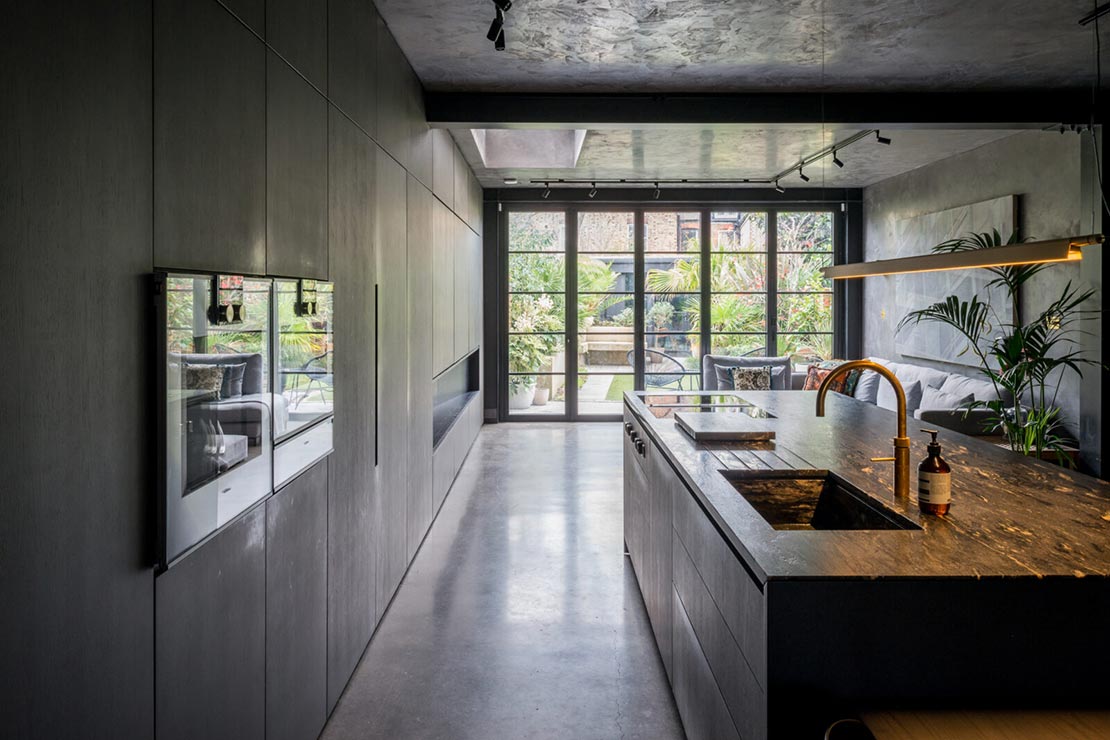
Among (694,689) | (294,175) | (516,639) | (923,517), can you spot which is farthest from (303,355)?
(923,517)

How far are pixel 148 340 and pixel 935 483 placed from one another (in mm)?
1828

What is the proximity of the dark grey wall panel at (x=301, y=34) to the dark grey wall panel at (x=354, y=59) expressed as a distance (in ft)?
0.28

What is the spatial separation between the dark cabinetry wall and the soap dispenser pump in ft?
5.62

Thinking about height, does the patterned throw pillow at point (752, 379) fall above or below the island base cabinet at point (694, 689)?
above

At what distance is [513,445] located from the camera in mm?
7867

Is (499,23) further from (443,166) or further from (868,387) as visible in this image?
(868,387)

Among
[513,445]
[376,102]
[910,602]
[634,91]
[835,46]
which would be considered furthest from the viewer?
[513,445]

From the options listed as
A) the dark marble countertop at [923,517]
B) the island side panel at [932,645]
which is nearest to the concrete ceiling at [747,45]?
the dark marble countertop at [923,517]

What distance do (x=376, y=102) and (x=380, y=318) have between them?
97 centimetres

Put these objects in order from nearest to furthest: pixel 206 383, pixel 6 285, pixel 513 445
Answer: pixel 6 285 → pixel 206 383 → pixel 513 445

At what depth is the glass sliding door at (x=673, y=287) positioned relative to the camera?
9.28 m

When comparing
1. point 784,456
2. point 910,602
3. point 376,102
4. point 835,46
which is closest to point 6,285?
point 910,602

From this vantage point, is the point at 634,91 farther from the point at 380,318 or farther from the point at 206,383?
the point at 206,383

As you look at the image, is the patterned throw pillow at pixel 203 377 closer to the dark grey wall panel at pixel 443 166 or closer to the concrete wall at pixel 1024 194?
the dark grey wall panel at pixel 443 166
